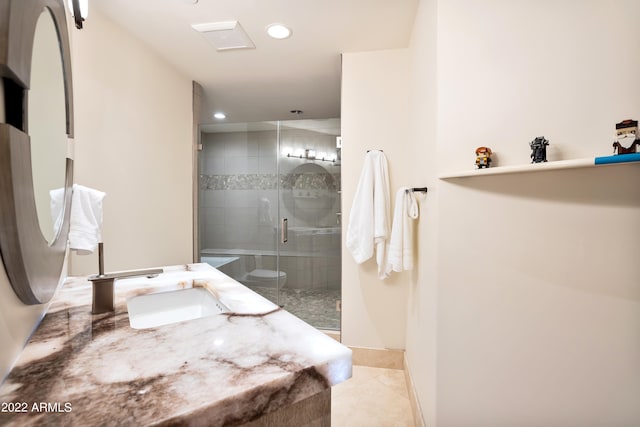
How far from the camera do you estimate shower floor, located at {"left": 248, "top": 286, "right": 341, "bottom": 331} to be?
2.77 metres

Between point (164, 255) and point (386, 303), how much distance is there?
66.1 inches

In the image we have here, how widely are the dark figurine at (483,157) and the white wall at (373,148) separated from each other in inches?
36.3

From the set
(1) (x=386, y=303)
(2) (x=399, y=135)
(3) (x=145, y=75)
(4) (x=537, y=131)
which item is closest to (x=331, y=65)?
(2) (x=399, y=135)

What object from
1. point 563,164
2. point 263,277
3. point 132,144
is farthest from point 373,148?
point 263,277

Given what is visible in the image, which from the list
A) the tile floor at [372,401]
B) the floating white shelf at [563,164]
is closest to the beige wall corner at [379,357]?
the tile floor at [372,401]

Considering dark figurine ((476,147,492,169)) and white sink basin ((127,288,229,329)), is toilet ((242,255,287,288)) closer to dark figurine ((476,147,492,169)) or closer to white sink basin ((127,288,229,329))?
white sink basin ((127,288,229,329))

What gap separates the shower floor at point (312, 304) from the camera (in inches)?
109

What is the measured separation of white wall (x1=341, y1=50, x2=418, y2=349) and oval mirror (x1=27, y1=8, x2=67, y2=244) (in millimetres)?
1564

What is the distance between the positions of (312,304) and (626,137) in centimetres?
266

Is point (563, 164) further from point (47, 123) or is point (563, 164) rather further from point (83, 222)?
point (83, 222)

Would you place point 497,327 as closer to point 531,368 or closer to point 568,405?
point 531,368

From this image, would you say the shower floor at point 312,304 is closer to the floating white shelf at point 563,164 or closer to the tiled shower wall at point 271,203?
the tiled shower wall at point 271,203

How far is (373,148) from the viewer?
206 cm

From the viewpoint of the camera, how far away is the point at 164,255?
2.10 meters
